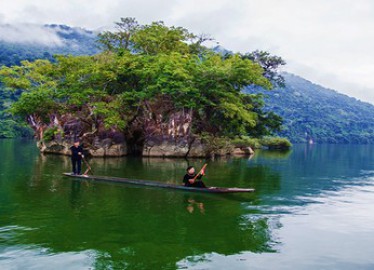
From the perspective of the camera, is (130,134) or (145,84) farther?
(130,134)

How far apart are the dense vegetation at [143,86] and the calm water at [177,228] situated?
16.5m

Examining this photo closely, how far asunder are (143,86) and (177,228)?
2685cm

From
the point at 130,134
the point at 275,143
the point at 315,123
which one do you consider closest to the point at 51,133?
the point at 130,134

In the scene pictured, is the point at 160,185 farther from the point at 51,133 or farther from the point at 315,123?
the point at 315,123

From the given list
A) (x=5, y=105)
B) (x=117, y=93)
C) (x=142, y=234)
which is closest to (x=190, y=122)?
(x=117, y=93)

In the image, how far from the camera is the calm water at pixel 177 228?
797cm

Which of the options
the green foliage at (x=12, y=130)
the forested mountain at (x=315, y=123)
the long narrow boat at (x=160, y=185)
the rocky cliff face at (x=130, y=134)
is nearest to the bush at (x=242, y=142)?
the rocky cliff face at (x=130, y=134)

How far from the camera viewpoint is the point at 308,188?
63.2 ft

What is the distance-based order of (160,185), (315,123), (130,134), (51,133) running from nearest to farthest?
(160,185), (51,133), (130,134), (315,123)

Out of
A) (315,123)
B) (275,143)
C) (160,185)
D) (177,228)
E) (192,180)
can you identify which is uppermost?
(315,123)

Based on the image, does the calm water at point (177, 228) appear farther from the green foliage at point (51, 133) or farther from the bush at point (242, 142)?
the bush at point (242, 142)

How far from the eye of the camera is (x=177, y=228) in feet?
34.2

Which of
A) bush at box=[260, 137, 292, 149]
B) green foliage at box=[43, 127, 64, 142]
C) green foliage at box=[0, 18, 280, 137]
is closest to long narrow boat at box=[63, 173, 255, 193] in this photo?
green foliage at box=[0, 18, 280, 137]

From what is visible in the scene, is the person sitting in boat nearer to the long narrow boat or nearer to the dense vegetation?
the long narrow boat
